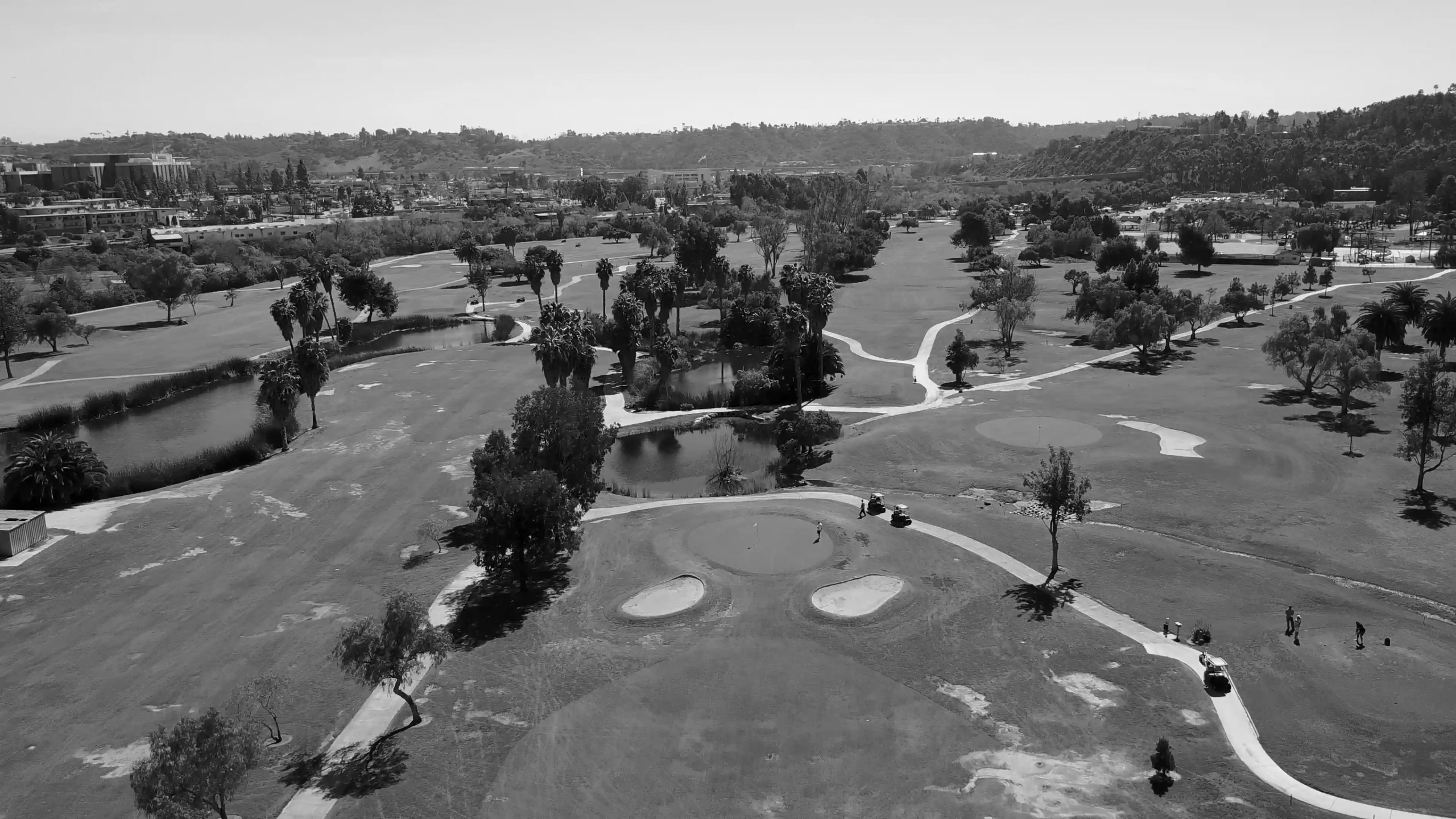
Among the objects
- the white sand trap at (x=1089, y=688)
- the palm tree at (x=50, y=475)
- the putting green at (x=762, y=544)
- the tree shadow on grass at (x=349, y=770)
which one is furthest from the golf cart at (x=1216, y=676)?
the palm tree at (x=50, y=475)

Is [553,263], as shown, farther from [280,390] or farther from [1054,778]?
[1054,778]

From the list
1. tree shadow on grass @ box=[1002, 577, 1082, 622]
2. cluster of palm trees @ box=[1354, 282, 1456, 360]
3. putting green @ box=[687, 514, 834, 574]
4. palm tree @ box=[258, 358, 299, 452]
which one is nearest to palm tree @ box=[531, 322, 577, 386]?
palm tree @ box=[258, 358, 299, 452]

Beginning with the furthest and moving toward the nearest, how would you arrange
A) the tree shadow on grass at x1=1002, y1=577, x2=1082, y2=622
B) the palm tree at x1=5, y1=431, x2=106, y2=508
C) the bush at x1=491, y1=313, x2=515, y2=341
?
the bush at x1=491, y1=313, x2=515, y2=341 < the palm tree at x1=5, y1=431, x2=106, y2=508 < the tree shadow on grass at x1=1002, y1=577, x2=1082, y2=622

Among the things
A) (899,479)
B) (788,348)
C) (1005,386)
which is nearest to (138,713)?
(899,479)

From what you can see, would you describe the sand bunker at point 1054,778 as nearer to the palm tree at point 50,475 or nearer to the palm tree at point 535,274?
the palm tree at point 50,475

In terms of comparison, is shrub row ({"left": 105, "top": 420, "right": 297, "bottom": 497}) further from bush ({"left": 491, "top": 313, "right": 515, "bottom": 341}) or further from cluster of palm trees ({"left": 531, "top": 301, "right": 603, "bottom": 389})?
bush ({"left": 491, "top": 313, "right": 515, "bottom": 341})

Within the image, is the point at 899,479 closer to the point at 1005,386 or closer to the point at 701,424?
the point at 701,424
